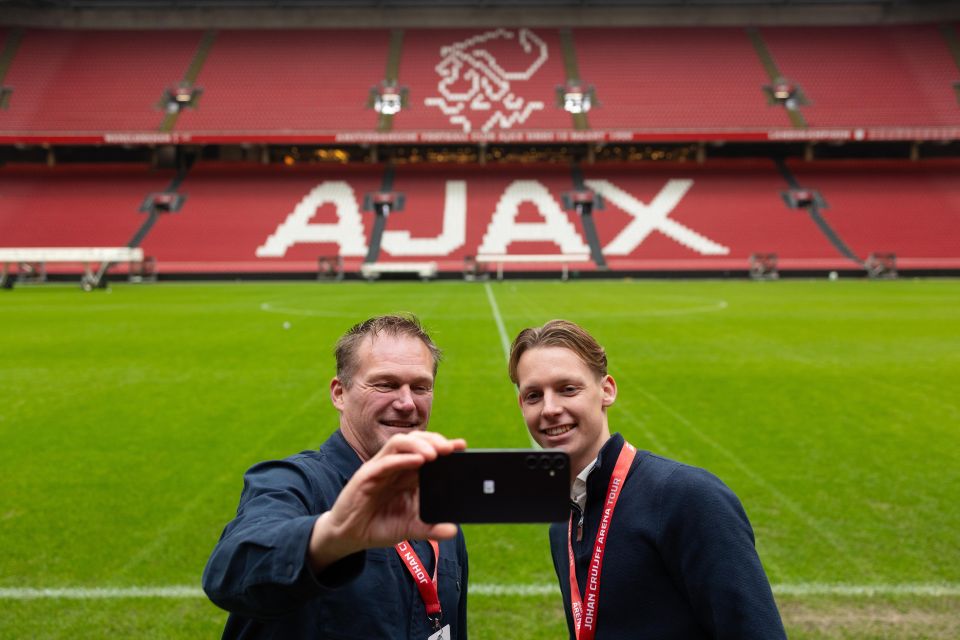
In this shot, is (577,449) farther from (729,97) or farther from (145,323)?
(729,97)

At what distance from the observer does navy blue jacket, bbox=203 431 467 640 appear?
5.09 feet

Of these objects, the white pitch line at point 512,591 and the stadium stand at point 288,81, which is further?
the stadium stand at point 288,81

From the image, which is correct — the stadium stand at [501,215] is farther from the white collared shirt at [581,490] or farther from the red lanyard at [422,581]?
the red lanyard at [422,581]

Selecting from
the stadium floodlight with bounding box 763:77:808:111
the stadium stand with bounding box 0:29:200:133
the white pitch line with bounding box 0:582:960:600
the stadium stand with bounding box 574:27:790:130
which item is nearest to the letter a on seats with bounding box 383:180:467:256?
the stadium stand with bounding box 574:27:790:130

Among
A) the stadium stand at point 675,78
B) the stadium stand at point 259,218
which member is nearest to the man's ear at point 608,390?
the stadium stand at point 259,218

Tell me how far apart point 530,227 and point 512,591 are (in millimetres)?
37118

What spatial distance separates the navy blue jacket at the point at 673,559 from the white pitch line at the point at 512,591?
8.14ft

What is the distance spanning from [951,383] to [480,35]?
44.9m

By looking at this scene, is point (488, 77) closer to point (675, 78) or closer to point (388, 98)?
point (388, 98)

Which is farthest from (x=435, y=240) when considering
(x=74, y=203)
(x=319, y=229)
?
(x=74, y=203)

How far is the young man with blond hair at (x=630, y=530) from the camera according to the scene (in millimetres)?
2012

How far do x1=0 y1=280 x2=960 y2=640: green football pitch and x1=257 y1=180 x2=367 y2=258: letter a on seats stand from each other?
20043 millimetres

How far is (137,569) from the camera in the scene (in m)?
4.93

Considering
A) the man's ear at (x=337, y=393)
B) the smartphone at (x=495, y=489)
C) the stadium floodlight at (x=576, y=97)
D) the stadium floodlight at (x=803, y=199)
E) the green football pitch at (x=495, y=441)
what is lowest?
the green football pitch at (x=495, y=441)
